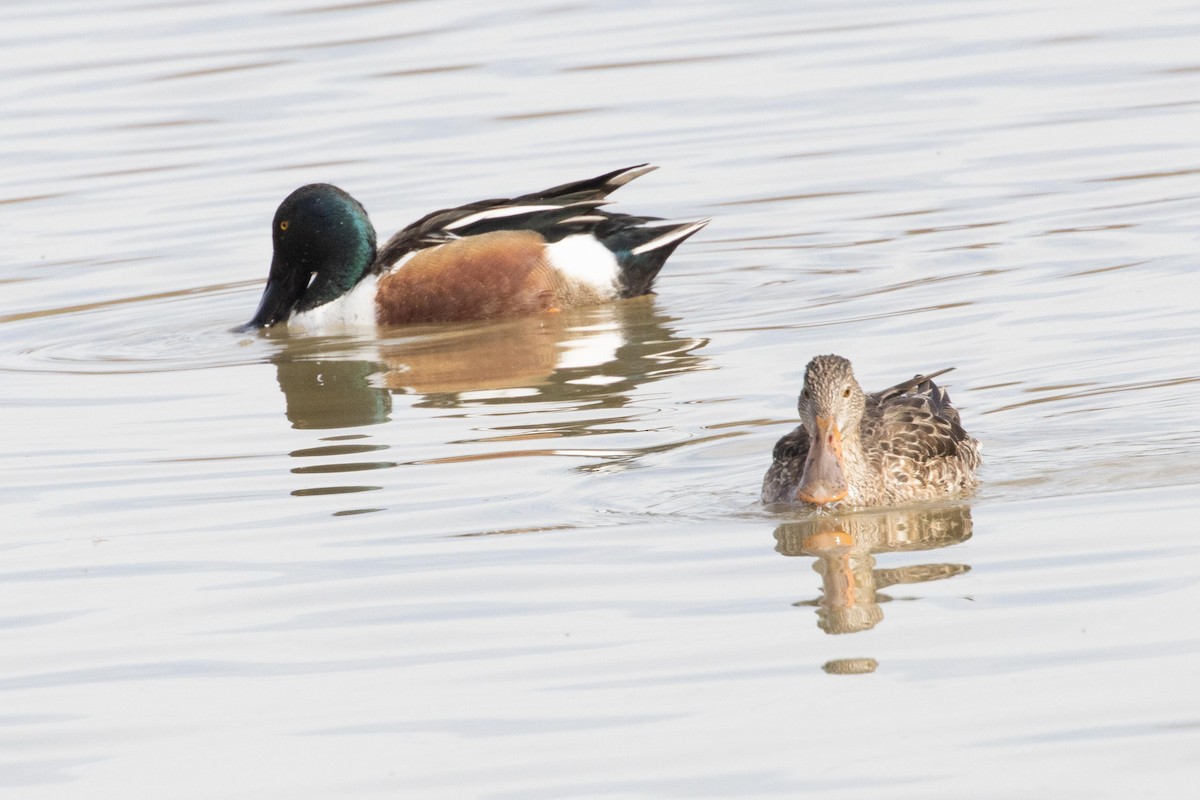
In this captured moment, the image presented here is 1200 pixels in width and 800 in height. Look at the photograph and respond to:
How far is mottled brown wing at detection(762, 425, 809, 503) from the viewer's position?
801 cm

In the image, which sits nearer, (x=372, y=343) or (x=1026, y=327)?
(x=1026, y=327)

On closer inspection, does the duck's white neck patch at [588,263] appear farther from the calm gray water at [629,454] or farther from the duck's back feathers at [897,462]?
the duck's back feathers at [897,462]

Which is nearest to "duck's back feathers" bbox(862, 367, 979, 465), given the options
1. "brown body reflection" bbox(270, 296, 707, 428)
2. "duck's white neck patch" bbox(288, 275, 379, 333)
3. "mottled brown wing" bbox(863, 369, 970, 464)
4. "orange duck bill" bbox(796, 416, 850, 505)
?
"mottled brown wing" bbox(863, 369, 970, 464)

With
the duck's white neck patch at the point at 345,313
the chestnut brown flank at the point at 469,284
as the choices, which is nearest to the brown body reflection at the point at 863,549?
the chestnut brown flank at the point at 469,284

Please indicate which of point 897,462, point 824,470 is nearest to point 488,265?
point 897,462

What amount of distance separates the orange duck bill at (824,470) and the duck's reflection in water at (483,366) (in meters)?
1.71

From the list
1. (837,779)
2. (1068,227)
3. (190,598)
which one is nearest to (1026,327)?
(1068,227)

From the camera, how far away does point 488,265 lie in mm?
12984

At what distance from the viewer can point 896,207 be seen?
14.4m

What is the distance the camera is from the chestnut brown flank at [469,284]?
12945 mm

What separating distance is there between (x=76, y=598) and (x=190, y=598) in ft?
1.30

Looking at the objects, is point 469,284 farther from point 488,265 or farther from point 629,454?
point 629,454

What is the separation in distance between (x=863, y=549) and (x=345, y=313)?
6.30 m

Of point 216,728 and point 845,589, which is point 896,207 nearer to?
point 845,589
